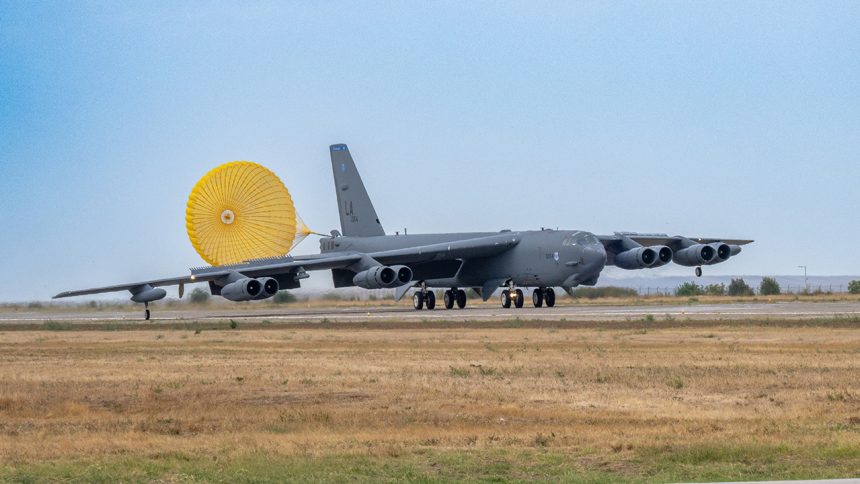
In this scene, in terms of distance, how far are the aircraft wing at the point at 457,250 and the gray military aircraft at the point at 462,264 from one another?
0.04 meters

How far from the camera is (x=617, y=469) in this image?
1284 centimetres

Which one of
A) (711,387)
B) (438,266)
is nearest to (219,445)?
(711,387)

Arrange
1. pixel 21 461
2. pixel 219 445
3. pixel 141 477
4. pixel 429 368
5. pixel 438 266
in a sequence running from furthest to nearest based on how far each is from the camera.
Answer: pixel 438 266 < pixel 429 368 < pixel 219 445 < pixel 21 461 < pixel 141 477

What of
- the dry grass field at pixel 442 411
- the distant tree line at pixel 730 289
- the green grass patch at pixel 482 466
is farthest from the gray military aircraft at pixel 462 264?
the green grass patch at pixel 482 466

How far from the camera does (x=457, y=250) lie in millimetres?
56031

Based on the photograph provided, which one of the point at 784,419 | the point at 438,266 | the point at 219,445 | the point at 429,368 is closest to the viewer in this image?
the point at 219,445

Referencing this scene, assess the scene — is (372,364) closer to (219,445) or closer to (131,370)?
(131,370)

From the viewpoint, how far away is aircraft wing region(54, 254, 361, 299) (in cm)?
5388

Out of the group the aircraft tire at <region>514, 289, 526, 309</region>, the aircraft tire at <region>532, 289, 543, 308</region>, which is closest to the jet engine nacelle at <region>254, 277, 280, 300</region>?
the aircraft tire at <region>514, 289, 526, 309</region>

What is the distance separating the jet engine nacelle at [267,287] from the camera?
52.7 metres

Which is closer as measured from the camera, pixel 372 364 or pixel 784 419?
pixel 784 419

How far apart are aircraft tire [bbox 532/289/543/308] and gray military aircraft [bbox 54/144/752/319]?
4 centimetres

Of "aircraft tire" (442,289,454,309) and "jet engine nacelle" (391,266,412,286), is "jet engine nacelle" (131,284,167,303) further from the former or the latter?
"aircraft tire" (442,289,454,309)

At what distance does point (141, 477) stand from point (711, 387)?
34.5 feet
